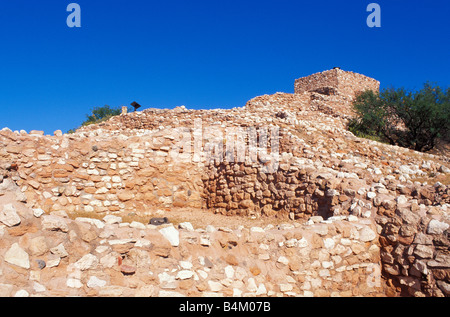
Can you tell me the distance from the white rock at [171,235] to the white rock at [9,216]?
172 cm

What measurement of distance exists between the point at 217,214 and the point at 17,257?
18.5ft

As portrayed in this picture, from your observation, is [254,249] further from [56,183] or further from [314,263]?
[56,183]

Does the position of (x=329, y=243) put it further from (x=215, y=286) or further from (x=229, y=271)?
(x=215, y=286)

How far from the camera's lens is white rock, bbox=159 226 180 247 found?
4542 mm

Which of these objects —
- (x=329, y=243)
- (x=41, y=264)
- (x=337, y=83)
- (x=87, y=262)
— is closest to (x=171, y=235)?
(x=87, y=262)

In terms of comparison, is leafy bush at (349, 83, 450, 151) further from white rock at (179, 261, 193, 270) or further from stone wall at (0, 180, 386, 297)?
white rock at (179, 261, 193, 270)

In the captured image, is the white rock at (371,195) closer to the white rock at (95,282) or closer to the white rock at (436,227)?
the white rock at (436,227)

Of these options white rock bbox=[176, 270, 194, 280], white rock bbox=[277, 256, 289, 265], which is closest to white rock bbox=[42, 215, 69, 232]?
white rock bbox=[176, 270, 194, 280]

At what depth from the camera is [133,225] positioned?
15.1 feet

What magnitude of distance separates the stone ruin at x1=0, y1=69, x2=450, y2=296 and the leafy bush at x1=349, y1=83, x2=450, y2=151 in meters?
7.66

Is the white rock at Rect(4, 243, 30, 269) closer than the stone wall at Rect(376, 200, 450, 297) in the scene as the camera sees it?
Yes

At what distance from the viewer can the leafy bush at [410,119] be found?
1948cm

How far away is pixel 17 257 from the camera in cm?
370
